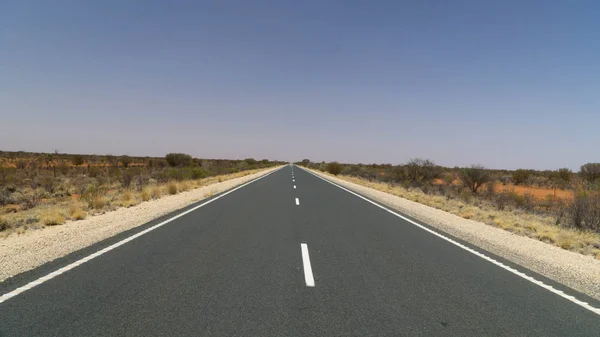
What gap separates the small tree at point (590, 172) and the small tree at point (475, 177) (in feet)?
33.9

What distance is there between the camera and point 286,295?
16.0 ft

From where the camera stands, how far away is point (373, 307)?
14.8 feet

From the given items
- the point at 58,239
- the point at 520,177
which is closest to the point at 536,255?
the point at 58,239

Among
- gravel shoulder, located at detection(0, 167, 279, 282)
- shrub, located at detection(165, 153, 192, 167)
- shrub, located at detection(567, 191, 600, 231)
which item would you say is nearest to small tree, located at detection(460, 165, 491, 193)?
shrub, located at detection(567, 191, 600, 231)

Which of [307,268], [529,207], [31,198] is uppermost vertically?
[31,198]

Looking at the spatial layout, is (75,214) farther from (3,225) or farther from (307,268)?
(307,268)

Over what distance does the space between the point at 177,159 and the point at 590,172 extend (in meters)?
48.9

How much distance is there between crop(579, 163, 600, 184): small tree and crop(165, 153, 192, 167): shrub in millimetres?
47971

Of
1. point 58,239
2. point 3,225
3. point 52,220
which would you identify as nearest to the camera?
point 58,239

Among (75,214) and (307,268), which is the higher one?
(75,214)

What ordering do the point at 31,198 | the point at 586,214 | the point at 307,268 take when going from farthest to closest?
the point at 31,198
the point at 586,214
the point at 307,268

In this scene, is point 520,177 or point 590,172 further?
point 520,177

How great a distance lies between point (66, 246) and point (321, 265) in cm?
517

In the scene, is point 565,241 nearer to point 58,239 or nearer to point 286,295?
point 286,295
